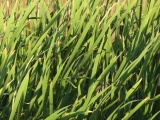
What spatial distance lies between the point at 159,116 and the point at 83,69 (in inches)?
9.7

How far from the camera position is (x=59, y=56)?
1.08 metres

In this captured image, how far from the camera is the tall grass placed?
0.96 metres

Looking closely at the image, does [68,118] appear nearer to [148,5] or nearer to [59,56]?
[59,56]

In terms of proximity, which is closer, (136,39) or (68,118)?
(68,118)

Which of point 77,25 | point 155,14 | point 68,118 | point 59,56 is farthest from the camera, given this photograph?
point 155,14

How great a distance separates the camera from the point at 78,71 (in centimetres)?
107

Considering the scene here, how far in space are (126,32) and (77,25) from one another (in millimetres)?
151

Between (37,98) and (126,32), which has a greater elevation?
(126,32)

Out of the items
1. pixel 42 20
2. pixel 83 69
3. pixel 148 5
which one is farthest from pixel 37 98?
pixel 148 5

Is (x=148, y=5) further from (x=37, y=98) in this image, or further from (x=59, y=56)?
(x=37, y=98)

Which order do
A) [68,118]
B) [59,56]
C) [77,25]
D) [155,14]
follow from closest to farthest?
[68,118] → [59,56] → [77,25] → [155,14]

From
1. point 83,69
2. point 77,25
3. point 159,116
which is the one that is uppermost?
point 77,25

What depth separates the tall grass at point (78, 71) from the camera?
3.14 ft

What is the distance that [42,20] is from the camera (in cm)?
125
